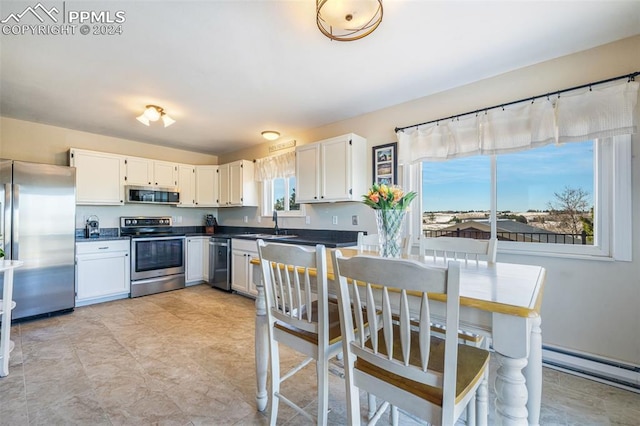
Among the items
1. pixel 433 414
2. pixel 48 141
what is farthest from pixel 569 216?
pixel 48 141

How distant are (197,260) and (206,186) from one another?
1312 millimetres

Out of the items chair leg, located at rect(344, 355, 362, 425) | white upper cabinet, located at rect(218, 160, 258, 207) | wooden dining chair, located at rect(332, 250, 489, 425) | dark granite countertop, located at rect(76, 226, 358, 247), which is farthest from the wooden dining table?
white upper cabinet, located at rect(218, 160, 258, 207)

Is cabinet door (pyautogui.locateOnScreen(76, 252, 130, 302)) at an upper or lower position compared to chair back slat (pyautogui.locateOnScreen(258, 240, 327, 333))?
lower

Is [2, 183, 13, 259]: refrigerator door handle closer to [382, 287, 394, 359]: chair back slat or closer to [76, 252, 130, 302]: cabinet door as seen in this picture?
[76, 252, 130, 302]: cabinet door

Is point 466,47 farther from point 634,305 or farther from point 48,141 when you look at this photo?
point 48,141

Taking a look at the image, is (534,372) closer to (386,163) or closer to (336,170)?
(386,163)

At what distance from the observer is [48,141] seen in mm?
3809

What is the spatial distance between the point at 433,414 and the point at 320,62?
2363mm

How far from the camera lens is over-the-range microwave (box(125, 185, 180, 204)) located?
4.23 metres

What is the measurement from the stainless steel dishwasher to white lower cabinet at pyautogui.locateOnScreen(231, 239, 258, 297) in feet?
0.28

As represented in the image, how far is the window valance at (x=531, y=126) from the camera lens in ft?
6.37

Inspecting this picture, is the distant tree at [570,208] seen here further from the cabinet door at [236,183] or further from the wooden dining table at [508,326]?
the cabinet door at [236,183]

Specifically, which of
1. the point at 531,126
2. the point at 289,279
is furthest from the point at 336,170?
the point at 289,279

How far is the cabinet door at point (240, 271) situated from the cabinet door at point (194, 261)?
916 millimetres
